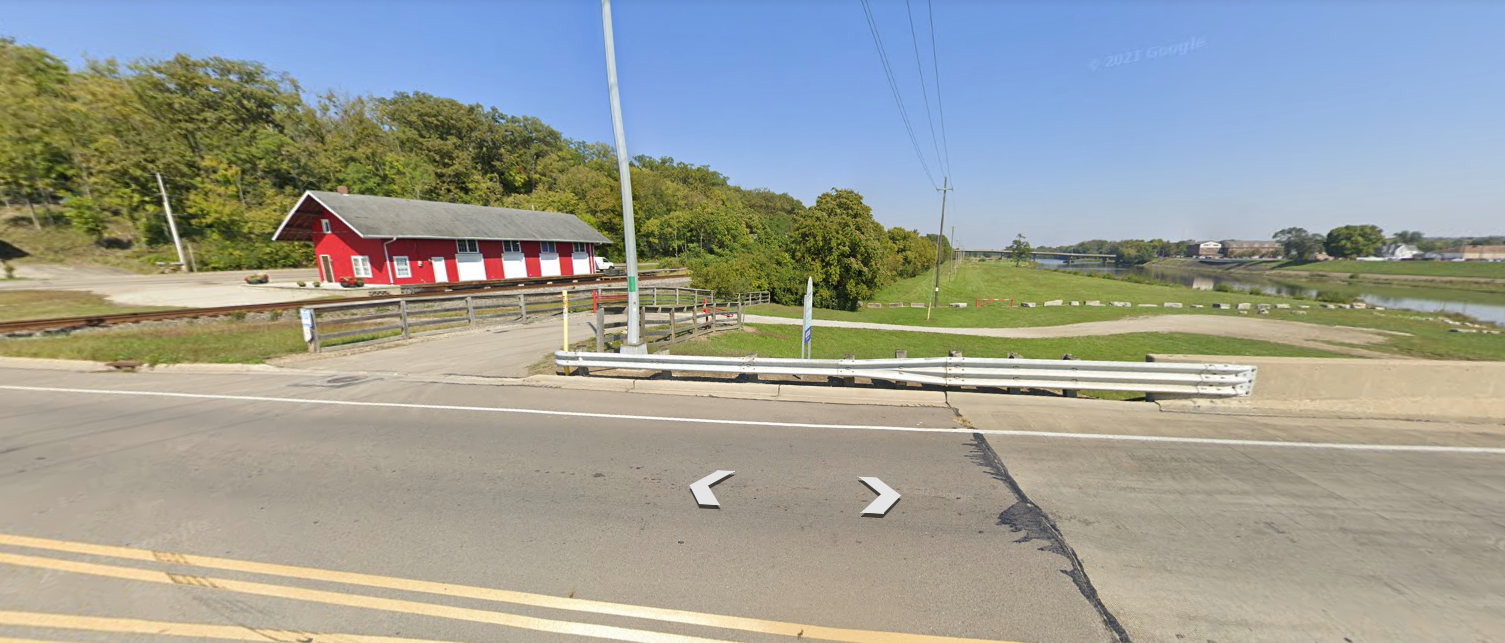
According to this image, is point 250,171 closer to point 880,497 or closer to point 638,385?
point 638,385

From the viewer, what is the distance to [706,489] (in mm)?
4578

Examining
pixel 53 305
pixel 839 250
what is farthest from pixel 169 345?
pixel 839 250

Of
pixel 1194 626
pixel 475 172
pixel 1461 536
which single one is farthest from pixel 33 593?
pixel 475 172

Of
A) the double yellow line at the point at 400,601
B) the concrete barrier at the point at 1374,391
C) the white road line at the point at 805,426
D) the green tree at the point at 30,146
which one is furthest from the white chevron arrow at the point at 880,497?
the green tree at the point at 30,146

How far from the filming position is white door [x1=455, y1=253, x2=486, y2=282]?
1188 inches

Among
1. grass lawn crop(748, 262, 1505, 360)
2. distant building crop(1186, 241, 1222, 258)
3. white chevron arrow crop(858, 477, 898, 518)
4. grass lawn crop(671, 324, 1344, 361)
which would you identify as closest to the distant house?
distant building crop(1186, 241, 1222, 258)

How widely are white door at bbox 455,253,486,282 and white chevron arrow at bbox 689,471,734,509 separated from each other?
3202cm

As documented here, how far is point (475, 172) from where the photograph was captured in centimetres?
6022

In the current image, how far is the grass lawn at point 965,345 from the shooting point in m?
16.1

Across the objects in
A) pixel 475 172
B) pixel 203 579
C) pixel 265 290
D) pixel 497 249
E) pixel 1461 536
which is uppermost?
pixel 475 172

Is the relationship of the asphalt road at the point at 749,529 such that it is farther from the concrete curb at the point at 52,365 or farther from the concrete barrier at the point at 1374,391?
the concrete curb at the point at 52,365

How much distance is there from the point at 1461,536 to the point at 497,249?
38175mm

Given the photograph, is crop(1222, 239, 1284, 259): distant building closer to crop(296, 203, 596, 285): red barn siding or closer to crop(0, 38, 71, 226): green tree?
crop(296, 203, 596, 285): red barn siding

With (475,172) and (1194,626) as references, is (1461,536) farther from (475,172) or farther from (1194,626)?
(475,172)
